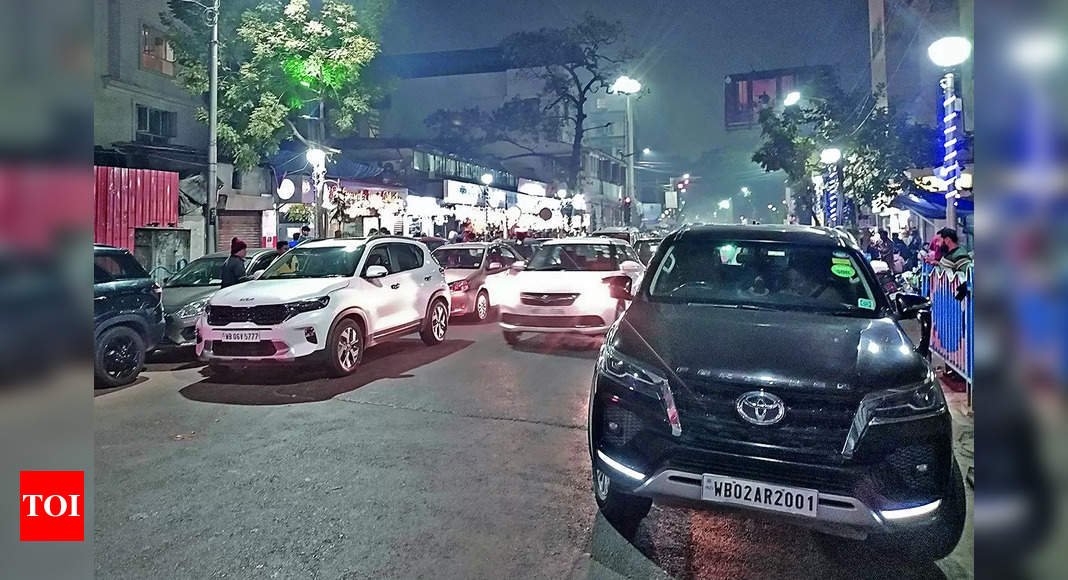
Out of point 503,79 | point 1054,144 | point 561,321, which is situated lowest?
point 561,321

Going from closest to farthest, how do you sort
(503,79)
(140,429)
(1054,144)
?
(1054,144) → (140,429) → (503,79)

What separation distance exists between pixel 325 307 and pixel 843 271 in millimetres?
5561

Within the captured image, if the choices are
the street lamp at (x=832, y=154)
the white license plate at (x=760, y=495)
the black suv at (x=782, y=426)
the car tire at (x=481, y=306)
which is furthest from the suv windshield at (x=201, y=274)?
the street lamp at (x=832, y=154)

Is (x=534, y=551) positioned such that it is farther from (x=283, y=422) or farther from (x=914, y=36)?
(x=914, y=36)

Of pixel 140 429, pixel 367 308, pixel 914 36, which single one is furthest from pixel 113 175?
pixel 914 36

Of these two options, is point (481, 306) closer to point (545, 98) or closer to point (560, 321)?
point (560, 321)

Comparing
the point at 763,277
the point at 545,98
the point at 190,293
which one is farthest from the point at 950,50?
the point at 545,98

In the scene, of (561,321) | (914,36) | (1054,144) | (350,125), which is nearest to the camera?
(1054,144)

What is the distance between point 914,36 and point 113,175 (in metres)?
26.3

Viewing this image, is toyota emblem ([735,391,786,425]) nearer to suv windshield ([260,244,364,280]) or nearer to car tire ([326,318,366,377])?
car tire ([326,318,366,377])

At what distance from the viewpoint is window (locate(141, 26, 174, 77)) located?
21578 millimetres

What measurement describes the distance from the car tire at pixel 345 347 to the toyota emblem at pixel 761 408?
5647 millimetres

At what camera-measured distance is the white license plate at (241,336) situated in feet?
24.2

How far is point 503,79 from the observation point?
51375 mm
